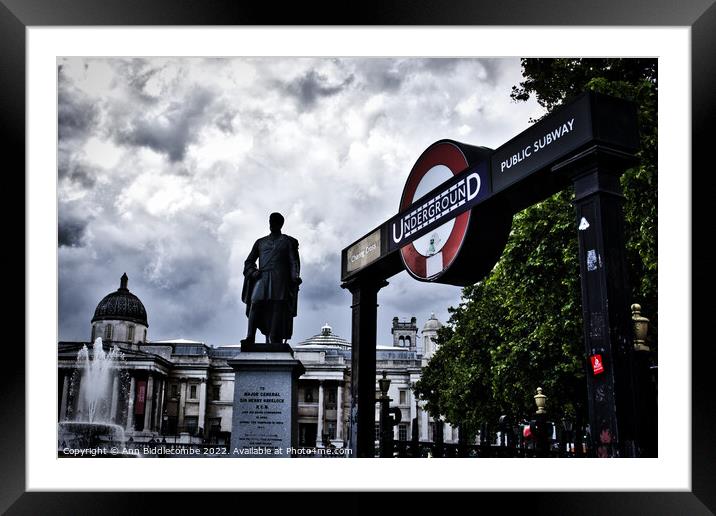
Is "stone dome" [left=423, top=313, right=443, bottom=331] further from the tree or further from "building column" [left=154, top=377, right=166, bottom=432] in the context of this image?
the tree

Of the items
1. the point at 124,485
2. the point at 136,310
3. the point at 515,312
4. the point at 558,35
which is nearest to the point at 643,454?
the point at 558,35

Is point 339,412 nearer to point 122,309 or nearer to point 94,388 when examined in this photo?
point 122,309

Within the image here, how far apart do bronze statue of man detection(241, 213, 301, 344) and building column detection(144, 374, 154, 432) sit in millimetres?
65898

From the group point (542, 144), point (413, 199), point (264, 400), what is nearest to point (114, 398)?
point (264, 400)

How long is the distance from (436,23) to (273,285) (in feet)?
17.8

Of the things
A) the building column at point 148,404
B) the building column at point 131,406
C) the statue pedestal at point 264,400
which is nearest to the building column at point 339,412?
the building column at point 148,404

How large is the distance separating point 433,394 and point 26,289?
37.0m

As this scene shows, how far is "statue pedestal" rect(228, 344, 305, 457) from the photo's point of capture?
413 inches

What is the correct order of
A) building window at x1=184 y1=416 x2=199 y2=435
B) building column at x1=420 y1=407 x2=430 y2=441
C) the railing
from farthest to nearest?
1. building window at x1=184 y1=416 x2=199 y2=435
2. building column at x1=420 y1=407 x2=430 y2=441
3. the railing

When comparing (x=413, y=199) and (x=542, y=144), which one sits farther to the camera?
(x=413, y=199)

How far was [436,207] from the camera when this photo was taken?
830cm

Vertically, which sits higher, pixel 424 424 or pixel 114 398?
pixel 114 398

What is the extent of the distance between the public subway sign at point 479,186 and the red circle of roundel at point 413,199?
0.01m

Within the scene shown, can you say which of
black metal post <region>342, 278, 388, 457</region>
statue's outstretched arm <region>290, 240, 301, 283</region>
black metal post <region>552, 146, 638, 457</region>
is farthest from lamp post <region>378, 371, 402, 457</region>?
black metal post <region>552, 146, 638, 457</region>
